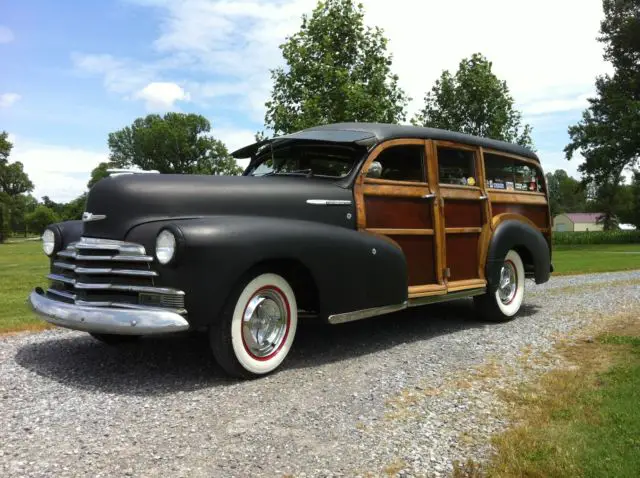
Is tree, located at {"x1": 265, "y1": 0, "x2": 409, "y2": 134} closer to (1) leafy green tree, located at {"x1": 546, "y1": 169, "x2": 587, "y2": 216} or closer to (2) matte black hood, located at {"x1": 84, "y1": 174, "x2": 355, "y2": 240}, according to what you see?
(2) matte black hood, located at {"x1": 84, "y1": 174, "x2": 355, "y2": 240}

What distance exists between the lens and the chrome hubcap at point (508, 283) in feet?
23.2

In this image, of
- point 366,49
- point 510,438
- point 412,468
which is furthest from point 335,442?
point 366,49

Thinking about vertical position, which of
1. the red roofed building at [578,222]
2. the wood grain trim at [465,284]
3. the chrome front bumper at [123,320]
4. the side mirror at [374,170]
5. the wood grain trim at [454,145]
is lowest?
the red roofed building at [578,222]

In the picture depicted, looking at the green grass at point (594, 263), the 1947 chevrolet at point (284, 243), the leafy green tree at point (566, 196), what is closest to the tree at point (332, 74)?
the green grass at point (594, 263)

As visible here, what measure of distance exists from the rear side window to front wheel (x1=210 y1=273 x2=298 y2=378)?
11.5ft

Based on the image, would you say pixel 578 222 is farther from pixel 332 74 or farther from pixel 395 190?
pixel 395 190

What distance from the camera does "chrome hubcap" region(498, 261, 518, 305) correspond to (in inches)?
279

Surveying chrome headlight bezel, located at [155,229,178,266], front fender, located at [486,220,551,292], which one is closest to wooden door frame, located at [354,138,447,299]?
front fender, located at [486,220,551,292]

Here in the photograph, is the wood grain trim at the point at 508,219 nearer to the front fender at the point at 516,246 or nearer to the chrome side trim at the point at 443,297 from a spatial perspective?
the front fender at the point at 516,246

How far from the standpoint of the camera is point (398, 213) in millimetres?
5594

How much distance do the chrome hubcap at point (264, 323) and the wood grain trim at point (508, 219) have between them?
10.9 feet

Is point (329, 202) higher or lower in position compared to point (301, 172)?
lower

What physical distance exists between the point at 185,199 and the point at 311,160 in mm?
1708

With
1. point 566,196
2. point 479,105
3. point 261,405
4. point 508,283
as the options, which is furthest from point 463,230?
point 566,196
